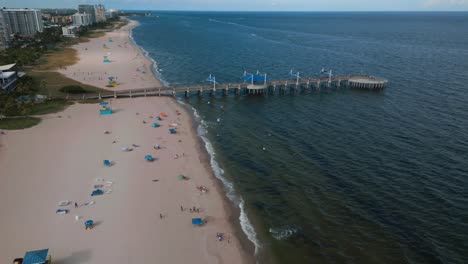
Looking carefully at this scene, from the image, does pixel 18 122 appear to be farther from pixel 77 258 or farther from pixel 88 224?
pixel 77 258

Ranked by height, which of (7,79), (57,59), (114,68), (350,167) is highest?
(7,79)

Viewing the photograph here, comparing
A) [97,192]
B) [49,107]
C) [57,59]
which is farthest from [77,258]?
[57,59]

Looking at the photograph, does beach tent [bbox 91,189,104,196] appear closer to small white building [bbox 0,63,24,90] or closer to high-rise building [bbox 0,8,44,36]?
small white building [bbox 0,63,24,90]

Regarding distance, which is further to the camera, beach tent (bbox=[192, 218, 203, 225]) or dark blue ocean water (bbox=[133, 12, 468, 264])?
beach tent (bbox=[192, 218, 203, 225])

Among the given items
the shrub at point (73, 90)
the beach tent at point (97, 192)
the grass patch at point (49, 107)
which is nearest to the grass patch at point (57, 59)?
the shrub at point (73, 90)

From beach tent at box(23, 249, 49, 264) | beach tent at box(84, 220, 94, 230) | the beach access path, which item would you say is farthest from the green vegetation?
beach tent at box(23, 249, 49, 264)

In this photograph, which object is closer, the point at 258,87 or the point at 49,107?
the point at 49,107
